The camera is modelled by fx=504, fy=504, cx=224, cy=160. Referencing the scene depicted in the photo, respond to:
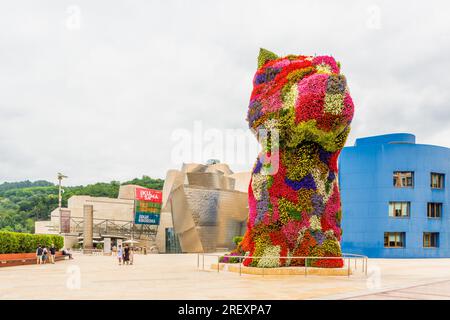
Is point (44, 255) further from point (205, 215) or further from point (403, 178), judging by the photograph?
point (403, 178)

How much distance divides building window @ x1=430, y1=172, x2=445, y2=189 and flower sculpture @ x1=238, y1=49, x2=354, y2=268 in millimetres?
26274

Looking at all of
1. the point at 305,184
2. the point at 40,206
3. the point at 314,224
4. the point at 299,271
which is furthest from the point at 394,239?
the point at 40,206

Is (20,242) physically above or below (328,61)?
below

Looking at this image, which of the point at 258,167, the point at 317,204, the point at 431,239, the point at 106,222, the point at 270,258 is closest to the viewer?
the point at 270,258

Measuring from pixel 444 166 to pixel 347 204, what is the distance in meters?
9.38

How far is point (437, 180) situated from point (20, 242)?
35.1 m

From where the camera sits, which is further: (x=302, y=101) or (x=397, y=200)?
(x=397, y=200)

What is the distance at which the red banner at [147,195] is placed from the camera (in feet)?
205

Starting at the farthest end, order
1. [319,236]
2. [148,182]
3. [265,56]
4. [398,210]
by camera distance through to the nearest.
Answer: [148,182], [398,210], [265,56], [319,236]

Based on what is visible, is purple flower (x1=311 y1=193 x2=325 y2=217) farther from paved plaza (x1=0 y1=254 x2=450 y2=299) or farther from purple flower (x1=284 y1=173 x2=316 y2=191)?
paved plaza (x1=0 y1=254 x2=450 y2=299)

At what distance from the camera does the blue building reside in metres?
43.8

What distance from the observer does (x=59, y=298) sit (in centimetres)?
1288

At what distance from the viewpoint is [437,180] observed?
4562 centimetres

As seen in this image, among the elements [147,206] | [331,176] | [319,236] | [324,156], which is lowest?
[147,206]
